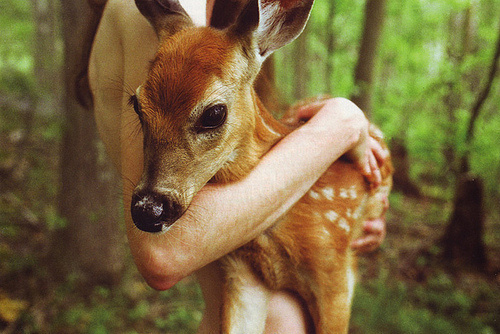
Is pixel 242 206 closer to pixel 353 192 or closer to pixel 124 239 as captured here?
pixel 353 192

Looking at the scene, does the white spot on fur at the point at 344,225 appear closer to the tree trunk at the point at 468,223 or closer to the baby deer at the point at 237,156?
the baby deer at the point at 237,156

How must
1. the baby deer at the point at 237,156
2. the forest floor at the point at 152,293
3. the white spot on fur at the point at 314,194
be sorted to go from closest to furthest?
1. the baby deer at the point at 237,156
2. the white spot on fur at the point at 314,194
3. the forest floor at the point at 152,293

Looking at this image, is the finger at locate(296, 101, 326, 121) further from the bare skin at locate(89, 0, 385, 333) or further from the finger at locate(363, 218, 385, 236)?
the finger at locate(363, 218, 385, 236)

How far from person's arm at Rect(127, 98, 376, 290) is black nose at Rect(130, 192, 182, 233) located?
0.24ft

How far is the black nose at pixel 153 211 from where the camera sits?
1.13 meters

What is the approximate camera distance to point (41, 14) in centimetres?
1268

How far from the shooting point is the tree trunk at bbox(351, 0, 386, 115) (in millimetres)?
5793

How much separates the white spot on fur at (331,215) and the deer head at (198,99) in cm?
41

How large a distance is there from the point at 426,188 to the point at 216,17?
403 inches

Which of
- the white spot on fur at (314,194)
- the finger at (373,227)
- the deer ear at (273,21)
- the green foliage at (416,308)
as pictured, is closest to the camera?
the deer ear at (273,21)

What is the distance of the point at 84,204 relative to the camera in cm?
480

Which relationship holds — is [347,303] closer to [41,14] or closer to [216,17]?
[216,17]

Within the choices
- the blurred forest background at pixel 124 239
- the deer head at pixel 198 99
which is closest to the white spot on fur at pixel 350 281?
the deer head at pixel 198 99

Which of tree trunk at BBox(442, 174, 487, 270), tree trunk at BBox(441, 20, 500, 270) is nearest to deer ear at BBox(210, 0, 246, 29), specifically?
tree trunk at BBox(441, 20, 500, 270)
